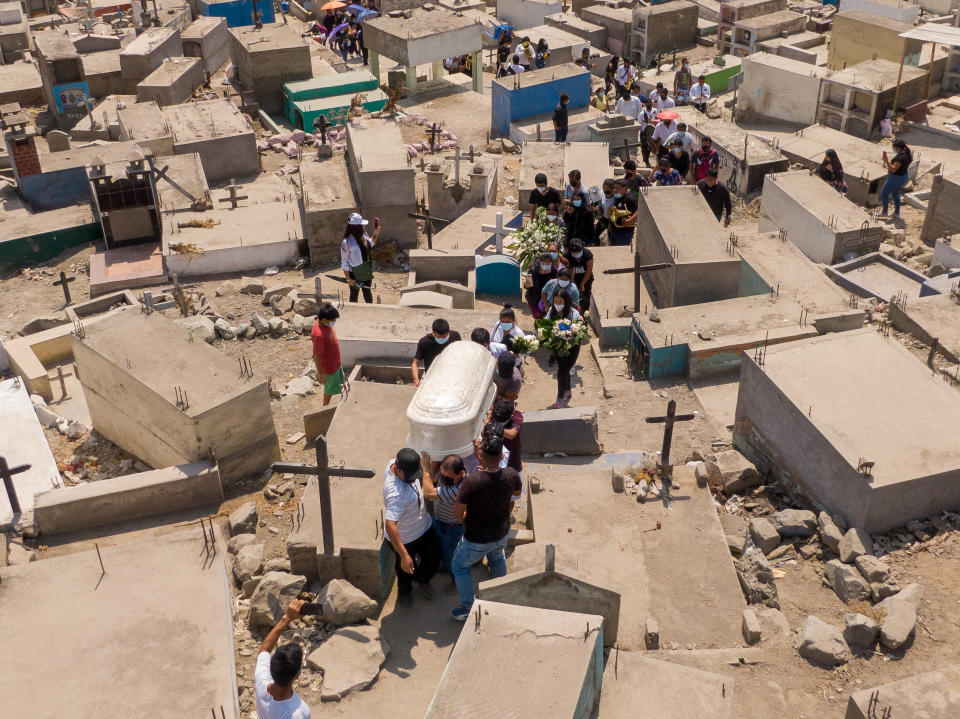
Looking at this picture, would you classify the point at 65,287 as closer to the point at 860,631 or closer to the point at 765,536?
the point at 765,536

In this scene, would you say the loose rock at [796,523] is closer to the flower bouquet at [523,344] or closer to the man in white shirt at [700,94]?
the flower bouquet at [523,344]

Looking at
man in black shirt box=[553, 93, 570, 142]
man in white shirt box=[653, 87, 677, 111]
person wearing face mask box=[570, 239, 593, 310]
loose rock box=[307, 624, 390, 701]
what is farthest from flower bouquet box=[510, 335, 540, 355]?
man in white shirt box=[653, 87, 677, 111]

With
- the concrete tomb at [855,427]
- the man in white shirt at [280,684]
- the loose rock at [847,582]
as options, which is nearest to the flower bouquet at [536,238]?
the concrete tomb at [855,427]

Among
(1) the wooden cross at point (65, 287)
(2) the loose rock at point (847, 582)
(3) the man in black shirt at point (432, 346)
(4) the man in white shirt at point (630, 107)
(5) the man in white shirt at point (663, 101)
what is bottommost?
(1) the wooden cross at point (65, 287)

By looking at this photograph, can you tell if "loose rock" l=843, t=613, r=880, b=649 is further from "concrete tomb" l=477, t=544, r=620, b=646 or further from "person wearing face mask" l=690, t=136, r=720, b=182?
"person wearing face mask" l=690, t=136, r=720, b=182

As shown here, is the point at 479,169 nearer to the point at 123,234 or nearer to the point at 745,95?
the point at 123,234

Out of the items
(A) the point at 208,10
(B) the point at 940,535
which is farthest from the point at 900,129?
(A) the point at 208,10

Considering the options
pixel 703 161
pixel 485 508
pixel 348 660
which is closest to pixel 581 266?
pixel 703 161
